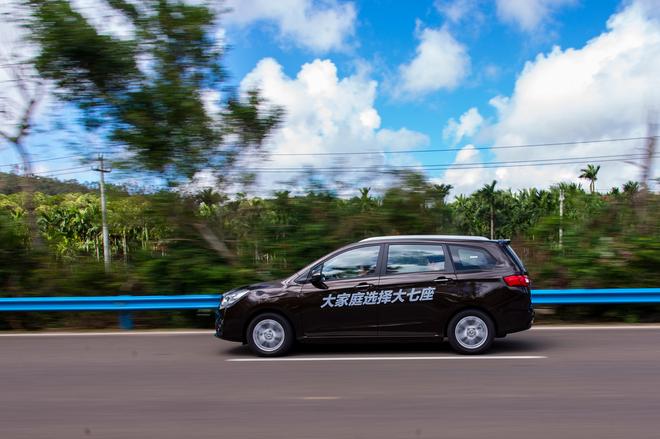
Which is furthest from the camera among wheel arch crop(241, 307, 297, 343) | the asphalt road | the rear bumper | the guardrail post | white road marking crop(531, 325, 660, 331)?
the guardrail post

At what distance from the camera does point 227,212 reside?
13719 mm

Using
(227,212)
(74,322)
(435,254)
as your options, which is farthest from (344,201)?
(74,322)

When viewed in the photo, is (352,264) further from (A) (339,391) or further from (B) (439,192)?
(B) (439,192)

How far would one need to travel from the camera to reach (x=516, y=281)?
812 cm

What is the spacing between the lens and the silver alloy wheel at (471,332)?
812 centimetres

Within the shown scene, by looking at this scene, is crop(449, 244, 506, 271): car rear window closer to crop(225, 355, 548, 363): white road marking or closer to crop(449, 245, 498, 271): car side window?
crop(449, 245, 498, 271): car side window

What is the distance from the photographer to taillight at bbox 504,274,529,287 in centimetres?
811

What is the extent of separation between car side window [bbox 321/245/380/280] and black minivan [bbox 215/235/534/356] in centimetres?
1

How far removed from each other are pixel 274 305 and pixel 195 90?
714 cm

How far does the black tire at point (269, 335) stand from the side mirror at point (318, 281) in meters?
0.66

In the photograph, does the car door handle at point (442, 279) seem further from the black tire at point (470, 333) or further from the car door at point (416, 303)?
the black tire at point (470, 333)

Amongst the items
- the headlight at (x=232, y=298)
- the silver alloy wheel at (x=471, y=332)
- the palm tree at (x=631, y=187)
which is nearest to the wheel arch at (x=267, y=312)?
the headlight at (x=232, y=298)

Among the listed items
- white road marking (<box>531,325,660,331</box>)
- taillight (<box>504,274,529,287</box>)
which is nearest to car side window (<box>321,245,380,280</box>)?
taillight (<box>504,274,529,287</box>)

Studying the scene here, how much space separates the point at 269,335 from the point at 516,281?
3.50 m
